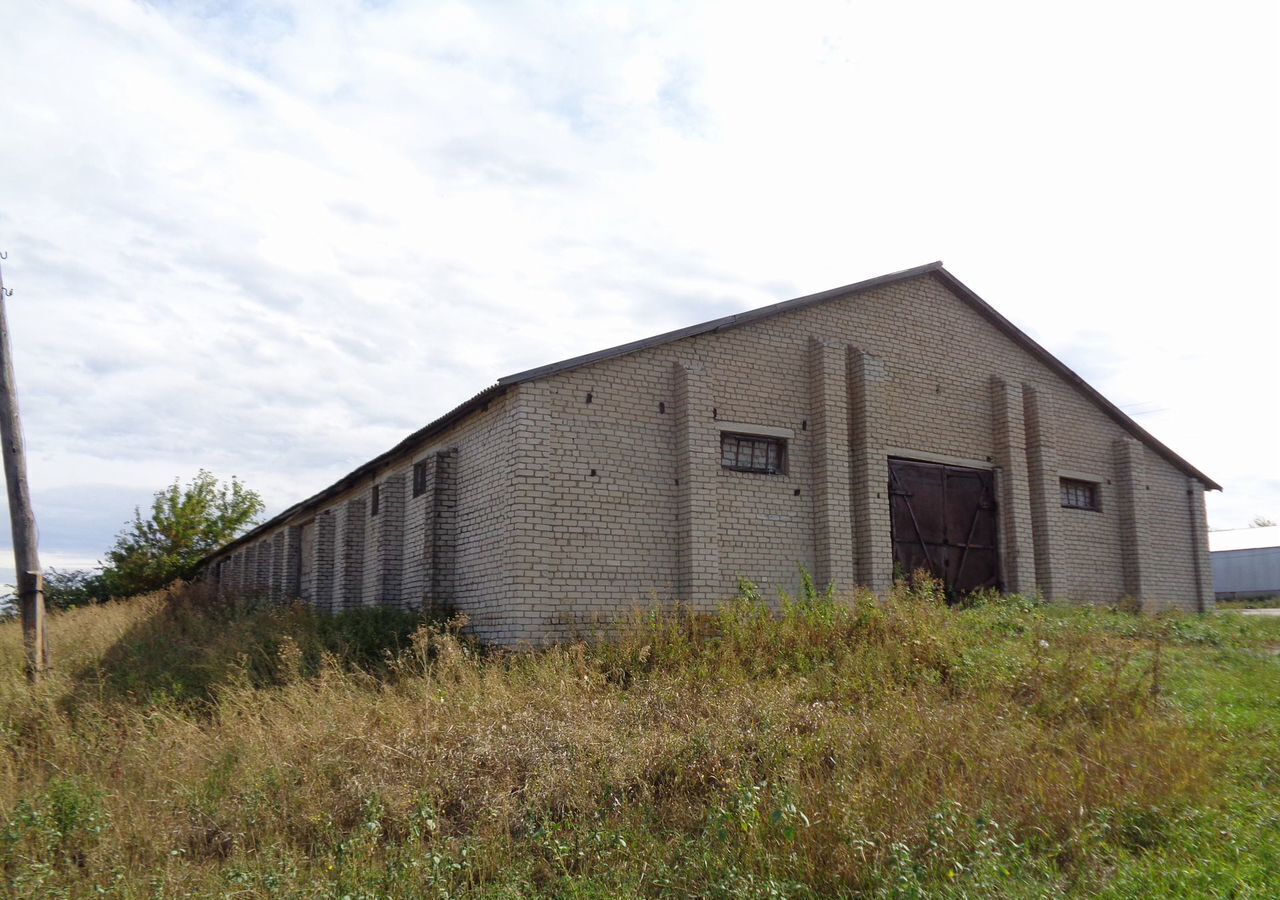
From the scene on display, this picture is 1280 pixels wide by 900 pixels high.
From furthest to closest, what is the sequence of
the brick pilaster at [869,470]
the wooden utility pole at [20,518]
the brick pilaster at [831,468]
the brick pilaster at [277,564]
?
the brick pilaster at [277,564] → the brick pilaster at [869,470] → the brick pilaster at [831,468] → the wooden utility pole at [20,518]

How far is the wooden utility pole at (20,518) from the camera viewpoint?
32.3ft

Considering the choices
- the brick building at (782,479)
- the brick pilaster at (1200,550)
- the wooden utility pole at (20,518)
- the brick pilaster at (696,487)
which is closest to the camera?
the wooden utility pole at (20,518)

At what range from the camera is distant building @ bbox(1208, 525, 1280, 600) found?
114ft

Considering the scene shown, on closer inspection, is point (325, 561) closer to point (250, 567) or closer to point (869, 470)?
point (250, 567)

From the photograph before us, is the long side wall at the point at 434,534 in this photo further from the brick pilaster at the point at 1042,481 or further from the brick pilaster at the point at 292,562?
the brick pilaster at the point at 1042,481

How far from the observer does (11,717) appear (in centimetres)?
890

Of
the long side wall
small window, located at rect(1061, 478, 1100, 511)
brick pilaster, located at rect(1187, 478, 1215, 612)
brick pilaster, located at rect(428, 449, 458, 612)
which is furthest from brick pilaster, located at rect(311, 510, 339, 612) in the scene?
brick pilaster, located at rect(1187, 478, 1215, 612)

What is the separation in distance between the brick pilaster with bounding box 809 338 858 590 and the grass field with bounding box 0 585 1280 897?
3.06m

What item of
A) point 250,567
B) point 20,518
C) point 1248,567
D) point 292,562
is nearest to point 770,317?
point 20,518

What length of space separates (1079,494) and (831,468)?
642cm

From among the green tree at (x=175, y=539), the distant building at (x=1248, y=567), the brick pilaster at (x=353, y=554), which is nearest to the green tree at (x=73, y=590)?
the green tree at (x=175, y=539)

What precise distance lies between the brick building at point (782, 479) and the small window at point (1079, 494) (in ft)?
0.15

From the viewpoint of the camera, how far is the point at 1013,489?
1565 centimetres

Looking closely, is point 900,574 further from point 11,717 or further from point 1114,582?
point 11,717
